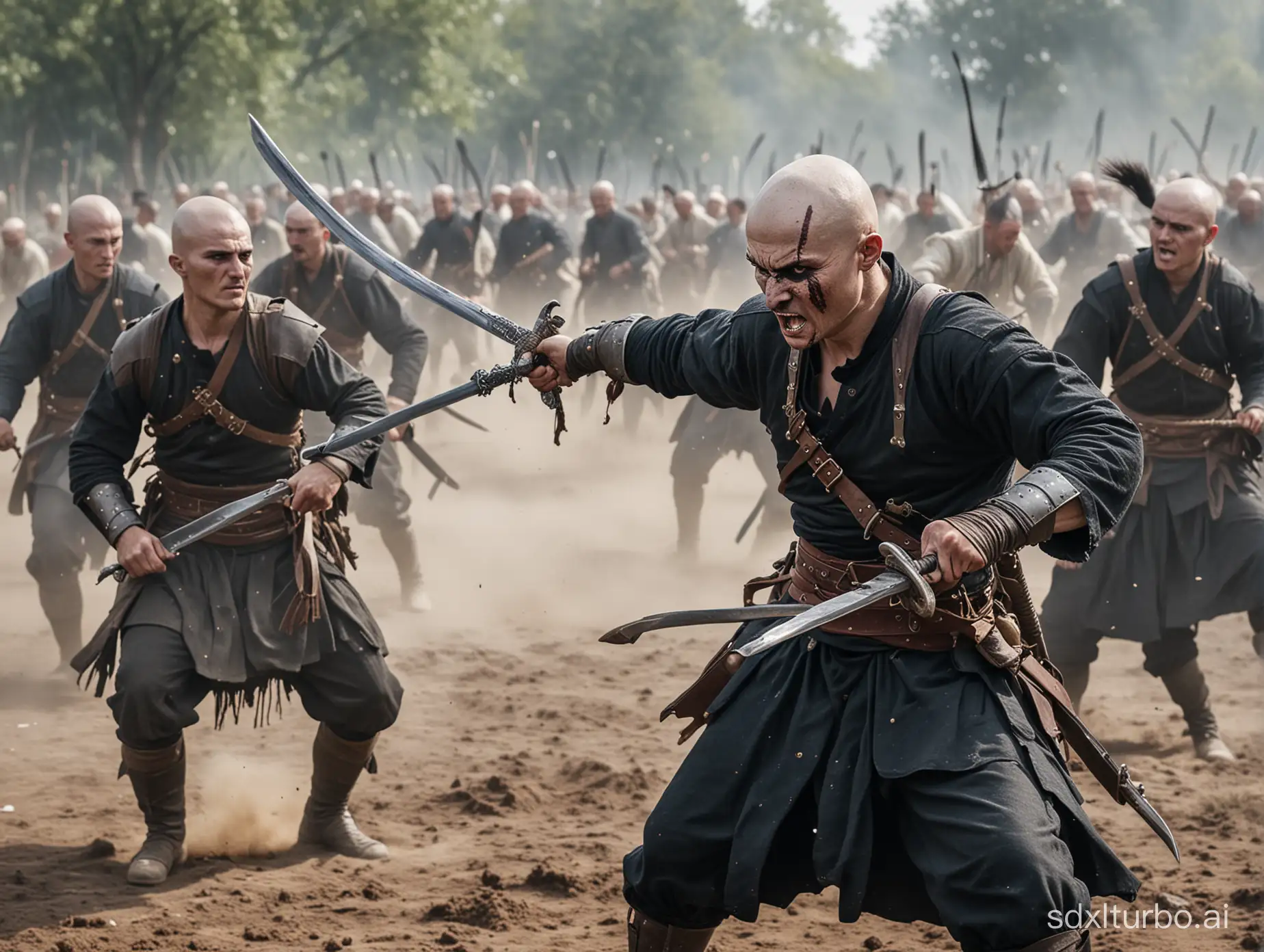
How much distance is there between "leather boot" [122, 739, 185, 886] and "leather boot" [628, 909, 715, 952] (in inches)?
77.1

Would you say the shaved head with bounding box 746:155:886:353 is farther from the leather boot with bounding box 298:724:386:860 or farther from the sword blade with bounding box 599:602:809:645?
the leather boot with bounding box 298:724:386:860

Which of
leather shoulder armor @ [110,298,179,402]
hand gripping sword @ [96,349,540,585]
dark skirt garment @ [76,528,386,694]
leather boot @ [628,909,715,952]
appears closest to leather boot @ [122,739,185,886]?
dark skirt garment @ [76,528,386,694]

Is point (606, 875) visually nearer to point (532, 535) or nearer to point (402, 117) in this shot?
point (532, 535)

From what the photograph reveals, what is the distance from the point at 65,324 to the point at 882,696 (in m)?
4.52

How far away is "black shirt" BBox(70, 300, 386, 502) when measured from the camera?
4871mm

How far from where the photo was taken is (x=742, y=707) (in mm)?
3391

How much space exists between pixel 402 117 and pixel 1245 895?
55.4 metres

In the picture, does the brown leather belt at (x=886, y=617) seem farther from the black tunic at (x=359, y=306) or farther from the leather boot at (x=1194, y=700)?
the black tunic at (x=359, y=306)

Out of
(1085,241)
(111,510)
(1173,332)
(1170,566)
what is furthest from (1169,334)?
(1085,241)

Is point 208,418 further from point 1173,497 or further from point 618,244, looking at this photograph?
point 618,244

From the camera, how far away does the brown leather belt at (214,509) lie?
4957mm

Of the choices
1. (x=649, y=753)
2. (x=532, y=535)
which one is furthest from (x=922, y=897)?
(x=532, y=535)

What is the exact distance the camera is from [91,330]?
6.73 meters

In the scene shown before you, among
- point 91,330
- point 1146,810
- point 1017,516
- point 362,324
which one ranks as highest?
point 362,324
